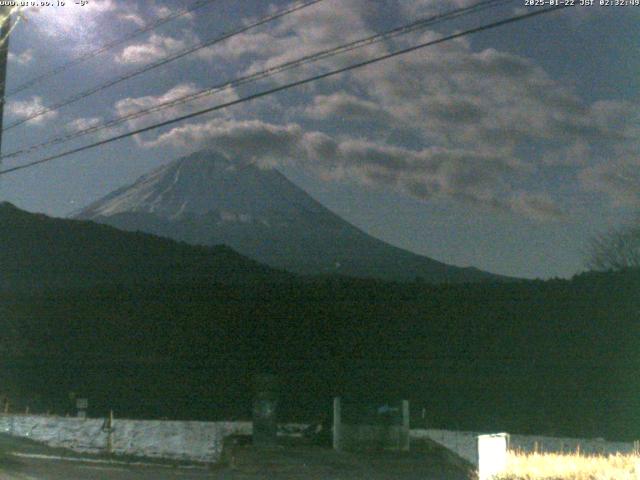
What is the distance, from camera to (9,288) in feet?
163

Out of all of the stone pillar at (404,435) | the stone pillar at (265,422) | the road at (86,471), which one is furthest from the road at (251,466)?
the stone pillar at (265,422)

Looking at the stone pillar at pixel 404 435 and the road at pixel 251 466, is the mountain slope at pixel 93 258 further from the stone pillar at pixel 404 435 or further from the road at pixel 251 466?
the road at pixel 251 466

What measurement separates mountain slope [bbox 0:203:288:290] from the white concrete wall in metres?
23.9

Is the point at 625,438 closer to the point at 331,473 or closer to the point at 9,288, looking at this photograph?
the point at 331,473

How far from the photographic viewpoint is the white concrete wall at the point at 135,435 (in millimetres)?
24750

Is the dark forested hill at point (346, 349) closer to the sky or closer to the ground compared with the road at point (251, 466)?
closer to the sky

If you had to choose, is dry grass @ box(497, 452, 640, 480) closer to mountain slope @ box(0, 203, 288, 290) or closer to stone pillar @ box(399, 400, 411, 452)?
stone pillar @ box(399, 400, 411, 452)

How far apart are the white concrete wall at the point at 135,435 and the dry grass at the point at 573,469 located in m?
14.2

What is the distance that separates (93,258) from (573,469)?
47024 mm

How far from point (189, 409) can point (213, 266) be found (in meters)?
15.7

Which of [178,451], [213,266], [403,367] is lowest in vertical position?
[178,451]

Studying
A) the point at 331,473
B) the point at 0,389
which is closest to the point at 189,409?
the point at 0,389

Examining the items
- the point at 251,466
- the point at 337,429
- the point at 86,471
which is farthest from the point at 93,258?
the point at 86,471

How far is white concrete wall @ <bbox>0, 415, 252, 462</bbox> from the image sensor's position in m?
24.8
